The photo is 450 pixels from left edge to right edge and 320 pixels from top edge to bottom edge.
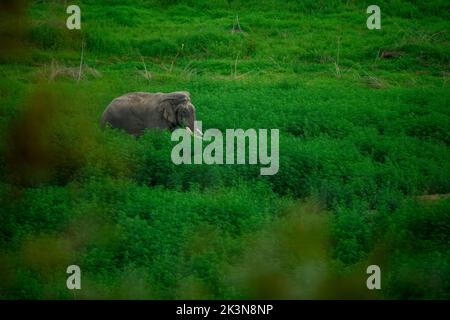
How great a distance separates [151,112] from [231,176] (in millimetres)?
2636

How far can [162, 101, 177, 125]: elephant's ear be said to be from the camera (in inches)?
432

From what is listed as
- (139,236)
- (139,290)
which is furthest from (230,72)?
(139,290)

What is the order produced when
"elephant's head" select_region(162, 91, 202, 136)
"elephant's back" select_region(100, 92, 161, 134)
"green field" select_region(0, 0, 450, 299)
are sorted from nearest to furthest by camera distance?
"green field" select_region(0, 0, 450, 299) → "elephant's head" select_region(162, 91, 202, 136) → "elephant's back" select_region(100, 92, 161, 134)

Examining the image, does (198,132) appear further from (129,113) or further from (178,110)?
(129,113)

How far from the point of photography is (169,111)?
36.0 feet

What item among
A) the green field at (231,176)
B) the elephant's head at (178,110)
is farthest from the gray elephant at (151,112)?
the green field at (231,176)

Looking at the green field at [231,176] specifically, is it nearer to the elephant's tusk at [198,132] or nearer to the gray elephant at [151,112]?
the elephant's tusk at [198,132]

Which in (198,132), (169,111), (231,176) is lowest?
(231,176)

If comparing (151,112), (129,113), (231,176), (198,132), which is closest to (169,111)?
(151,112)

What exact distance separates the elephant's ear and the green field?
0.79 m

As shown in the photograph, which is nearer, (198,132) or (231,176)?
(231,176)

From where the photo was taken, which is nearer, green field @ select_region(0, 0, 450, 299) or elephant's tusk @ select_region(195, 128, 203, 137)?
green field @ select_region(0, 0, 450, 299)

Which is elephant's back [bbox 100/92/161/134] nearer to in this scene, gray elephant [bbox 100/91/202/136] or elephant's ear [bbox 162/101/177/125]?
gray elephant [bbox 100/91/202/136]

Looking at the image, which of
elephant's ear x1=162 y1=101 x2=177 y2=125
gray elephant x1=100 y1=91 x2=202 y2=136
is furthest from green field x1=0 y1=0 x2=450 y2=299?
elephant's ear x1=162 y1=101 x2=177 y2=125
